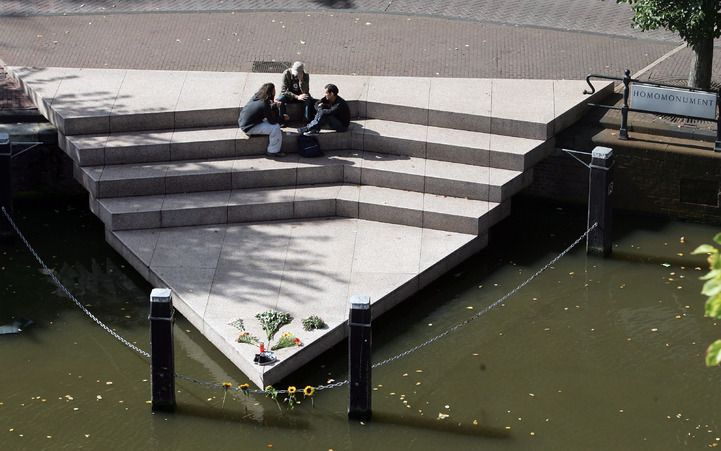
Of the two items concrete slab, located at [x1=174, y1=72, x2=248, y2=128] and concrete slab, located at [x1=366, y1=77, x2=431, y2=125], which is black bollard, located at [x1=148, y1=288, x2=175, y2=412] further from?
concrete slab, located at [x1=366, y1=77, x2=431, y2=125]

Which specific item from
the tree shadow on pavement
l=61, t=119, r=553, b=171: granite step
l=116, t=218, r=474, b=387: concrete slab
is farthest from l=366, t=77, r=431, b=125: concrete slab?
the tree shadow on pavement

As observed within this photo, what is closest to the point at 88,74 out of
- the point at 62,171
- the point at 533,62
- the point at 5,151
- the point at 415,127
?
the point at 62,171

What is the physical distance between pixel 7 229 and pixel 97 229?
1.11 metres

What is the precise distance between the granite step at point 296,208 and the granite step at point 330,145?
2.05 feet

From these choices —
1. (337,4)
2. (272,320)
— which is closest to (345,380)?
(272,320)

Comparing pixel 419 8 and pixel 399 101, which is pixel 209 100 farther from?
pixel 419 8

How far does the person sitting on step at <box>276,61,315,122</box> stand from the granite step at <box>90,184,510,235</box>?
116cm

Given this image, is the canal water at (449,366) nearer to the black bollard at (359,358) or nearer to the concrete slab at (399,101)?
the black bollard at (359,358)

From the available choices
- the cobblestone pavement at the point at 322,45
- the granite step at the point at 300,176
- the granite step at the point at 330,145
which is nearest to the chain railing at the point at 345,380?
the granite step at the point at 300,176

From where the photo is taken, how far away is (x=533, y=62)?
1950cm

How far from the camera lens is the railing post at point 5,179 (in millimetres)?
15773

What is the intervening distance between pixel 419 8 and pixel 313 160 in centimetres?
582

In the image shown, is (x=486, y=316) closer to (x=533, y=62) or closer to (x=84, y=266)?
(x=84, y=266)

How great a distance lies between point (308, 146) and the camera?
55.2ft
